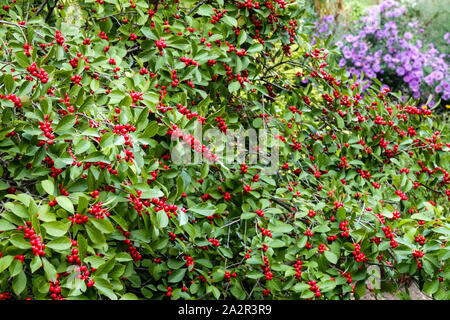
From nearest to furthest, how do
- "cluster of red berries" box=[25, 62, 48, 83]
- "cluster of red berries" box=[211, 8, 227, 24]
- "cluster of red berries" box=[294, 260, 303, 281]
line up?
"cluster of red berries" box=[25, 62, 48, 83]
"cluster of red berries" box=[294, 260, 303, 281]
"cluster of red berries" box=[211, 8, 227, 24]

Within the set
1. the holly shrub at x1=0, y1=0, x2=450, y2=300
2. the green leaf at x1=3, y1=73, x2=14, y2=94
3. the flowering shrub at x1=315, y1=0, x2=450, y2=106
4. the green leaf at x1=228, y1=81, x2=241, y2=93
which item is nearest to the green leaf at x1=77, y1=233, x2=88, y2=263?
the holly shrub at x1=0, y1=0, x2=450, y2=300

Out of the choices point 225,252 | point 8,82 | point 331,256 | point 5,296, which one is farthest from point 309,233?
point 8,82

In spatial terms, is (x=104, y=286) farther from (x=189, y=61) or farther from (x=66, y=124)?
(x=189, y=61)

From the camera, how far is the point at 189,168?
204 centimetres

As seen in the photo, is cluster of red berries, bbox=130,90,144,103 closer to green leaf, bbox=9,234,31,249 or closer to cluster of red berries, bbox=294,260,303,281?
green leaf, bbox=9,234,31,249

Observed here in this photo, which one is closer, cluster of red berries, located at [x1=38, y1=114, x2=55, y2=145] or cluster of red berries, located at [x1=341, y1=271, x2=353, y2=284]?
cluster of red berries, located at [x1=38, y1=114, x2=55, y2=145]

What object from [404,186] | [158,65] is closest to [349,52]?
[404,186]

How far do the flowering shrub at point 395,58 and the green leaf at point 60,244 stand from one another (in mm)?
5250

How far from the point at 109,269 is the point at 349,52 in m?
5.40

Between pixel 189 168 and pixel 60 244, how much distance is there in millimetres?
705

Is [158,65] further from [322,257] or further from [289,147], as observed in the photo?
[322,257]

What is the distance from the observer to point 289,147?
244cm

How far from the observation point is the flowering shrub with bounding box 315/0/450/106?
607 centimetres

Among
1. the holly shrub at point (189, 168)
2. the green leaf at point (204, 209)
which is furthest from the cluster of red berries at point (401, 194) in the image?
the green leaf at point (204, 209)
